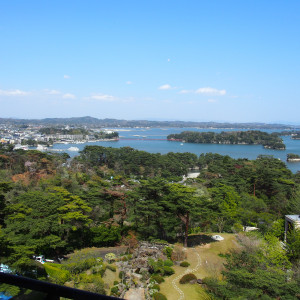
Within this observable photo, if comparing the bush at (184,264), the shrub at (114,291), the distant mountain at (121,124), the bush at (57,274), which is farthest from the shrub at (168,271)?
the distant mountain at (121,124)

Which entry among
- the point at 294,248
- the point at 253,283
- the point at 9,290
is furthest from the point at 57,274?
the point at 9,290

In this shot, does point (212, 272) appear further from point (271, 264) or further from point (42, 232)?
point (42, 232)

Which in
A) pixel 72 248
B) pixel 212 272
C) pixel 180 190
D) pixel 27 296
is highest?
pixel 27 296

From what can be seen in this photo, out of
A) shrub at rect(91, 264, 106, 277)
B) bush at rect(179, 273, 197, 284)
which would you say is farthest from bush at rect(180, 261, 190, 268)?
shrub at rect(91, 264, 106, 277)

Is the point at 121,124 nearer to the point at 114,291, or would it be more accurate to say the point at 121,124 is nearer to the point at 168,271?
the point at 168,271

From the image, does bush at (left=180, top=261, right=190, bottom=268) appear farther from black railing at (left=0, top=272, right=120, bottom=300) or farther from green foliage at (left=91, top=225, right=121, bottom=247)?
black railing at (left=0, top=272, right=120, bottom=300)

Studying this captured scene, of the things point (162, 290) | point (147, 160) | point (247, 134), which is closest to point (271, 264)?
point (162, 290)
